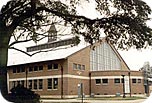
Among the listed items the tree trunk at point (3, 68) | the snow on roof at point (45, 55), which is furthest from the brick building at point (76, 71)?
the tree trunk at point (3, 68)

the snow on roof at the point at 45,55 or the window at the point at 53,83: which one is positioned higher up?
the snow on roof at the point at 45,55

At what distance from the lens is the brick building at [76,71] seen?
2.61m

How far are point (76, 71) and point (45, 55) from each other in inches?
15.7

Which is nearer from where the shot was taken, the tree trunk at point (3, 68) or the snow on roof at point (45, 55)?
the snow on roof at point (45, 55)

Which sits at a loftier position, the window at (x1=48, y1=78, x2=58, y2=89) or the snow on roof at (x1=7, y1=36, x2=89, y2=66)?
the snow on roof at (x1=7, y1=36, x2=89, y2=66)

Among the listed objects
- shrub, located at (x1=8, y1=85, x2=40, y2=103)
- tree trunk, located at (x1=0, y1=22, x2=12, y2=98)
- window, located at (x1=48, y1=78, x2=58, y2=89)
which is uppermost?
tree trunk, located at (x1=0, y1=22, x2=12, y2=98)

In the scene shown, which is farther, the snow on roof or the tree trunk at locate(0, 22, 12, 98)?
the tree trunk at locate(0, 22, 12, 98)

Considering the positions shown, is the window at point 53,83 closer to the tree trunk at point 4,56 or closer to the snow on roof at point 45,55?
the snow on roof at point 45,55

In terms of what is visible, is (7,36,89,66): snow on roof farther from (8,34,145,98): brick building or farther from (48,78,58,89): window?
(48,78,58,89): window

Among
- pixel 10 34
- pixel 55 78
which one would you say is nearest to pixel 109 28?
pixel 55 78

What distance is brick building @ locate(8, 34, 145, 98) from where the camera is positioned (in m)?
2.61

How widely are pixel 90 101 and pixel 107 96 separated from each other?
196 millimetres

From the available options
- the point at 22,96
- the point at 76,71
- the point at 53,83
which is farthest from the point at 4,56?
the point at 76,71

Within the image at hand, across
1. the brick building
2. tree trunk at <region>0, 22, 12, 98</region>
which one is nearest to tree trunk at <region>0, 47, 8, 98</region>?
tree trunk at <region>0, 22, 12, 98</region>
